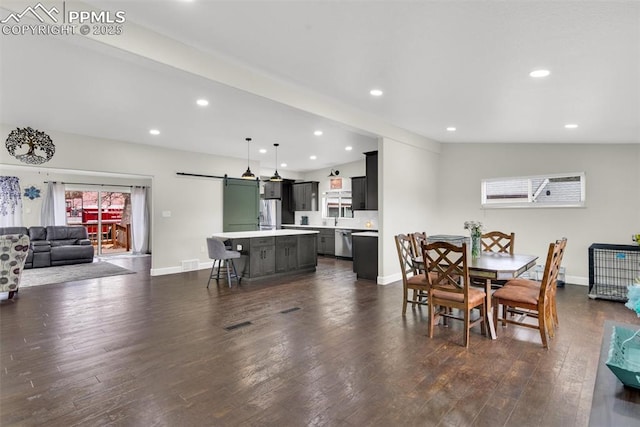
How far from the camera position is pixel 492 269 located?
10.2 feet

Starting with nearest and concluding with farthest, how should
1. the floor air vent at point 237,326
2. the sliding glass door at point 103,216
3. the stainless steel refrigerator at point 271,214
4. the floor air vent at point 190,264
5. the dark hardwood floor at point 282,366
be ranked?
the dark hardwood floor at point 282,366 < the floor air vent at point 237,326 < the floor air vent at point 190,264 < the sliding glass door at point 103,216 < the stainless steel refrigerator at point 271,214

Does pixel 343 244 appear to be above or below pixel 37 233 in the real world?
below

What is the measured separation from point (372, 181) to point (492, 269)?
11.1 feet

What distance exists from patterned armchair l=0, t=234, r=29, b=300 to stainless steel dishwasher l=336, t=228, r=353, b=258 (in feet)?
21.3

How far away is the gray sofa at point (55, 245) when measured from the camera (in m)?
7.71

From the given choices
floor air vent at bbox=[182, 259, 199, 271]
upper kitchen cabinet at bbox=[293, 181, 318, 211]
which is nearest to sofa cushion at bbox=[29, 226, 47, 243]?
floor air vent at bbox=[182, 259, 199, 271]

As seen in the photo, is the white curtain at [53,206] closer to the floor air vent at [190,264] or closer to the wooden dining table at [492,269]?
the floor air vent at [190,264]

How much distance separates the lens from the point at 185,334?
3.44 m

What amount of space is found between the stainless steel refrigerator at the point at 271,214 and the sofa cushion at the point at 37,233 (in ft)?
18.8

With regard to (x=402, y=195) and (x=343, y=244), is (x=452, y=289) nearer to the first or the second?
(x=402, y=195)

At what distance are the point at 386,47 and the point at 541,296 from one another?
2698mm

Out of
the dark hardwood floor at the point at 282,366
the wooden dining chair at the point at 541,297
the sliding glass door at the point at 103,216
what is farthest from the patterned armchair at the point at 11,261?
the wooden dining chair at the point at 541,297

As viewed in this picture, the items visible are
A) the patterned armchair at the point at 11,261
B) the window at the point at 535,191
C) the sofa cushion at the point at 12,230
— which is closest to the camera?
the patterned armchair at the point at 11,261

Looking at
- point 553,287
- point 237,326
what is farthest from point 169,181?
point 553,287
